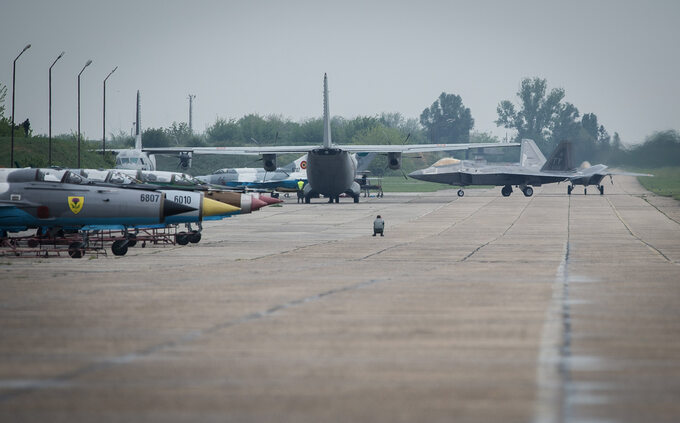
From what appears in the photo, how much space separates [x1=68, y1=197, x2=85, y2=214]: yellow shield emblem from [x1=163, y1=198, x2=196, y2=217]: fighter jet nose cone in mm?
2096

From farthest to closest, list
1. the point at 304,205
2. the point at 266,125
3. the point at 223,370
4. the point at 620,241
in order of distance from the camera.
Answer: the point at 266,125
the point at 304,205
the point at 620,241
the point at 223,370

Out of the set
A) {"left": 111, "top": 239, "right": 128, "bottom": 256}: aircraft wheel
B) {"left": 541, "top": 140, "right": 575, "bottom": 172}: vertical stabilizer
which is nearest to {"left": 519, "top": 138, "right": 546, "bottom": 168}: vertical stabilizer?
{"left": 541, "top": 140, "right": 575, "bottom": 172}: vertical stabilizer

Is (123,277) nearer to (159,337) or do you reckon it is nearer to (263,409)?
(159,337)

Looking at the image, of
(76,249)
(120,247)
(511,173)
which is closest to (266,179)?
(511,173)

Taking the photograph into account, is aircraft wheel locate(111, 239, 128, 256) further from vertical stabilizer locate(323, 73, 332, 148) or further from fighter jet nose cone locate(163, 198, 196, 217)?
vertical stabilizer locate(323, 73, 332, 148)

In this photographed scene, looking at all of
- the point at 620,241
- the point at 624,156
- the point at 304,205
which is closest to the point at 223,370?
the point at 620,241

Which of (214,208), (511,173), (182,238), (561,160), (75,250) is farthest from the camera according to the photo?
(561,160)

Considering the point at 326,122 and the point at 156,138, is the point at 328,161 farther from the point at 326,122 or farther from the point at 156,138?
the point at 156,138

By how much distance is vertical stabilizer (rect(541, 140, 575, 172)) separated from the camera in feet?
237

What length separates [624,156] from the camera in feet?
268

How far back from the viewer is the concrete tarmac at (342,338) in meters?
7.91

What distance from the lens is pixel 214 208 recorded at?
1098 inches

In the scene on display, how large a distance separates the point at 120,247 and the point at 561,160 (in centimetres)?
5153

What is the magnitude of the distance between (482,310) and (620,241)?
59.7ft
